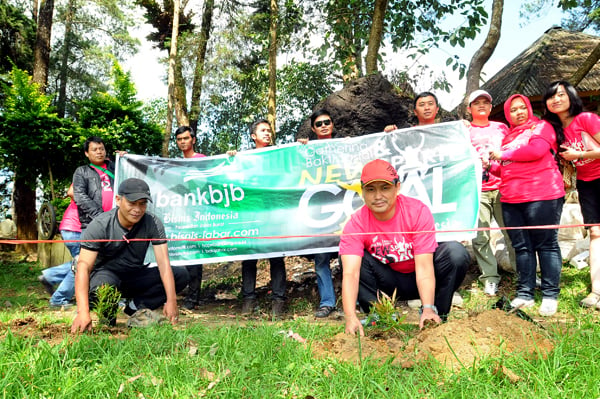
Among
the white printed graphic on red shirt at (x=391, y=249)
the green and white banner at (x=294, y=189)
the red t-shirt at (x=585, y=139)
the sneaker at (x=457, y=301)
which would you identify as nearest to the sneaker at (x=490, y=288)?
the sneaker at (x=457, y=301)

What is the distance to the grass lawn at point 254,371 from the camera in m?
1.88

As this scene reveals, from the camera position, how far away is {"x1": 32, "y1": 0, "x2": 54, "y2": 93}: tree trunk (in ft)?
36.1

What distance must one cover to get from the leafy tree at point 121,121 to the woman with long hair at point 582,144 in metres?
7.68

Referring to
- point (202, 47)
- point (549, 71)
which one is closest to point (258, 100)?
point (202, 47)

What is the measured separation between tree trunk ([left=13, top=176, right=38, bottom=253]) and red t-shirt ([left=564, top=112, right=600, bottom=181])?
38.7 ft

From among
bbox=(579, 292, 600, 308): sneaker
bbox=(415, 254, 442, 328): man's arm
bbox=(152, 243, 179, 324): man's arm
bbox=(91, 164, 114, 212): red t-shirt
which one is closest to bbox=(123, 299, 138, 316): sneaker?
bbox=(152, 243, 179, 324): man's arm

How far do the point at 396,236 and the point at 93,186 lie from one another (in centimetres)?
343

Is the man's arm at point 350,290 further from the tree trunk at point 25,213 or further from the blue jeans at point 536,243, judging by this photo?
the tree trunk at point 25,213

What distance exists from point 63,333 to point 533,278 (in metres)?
3.58

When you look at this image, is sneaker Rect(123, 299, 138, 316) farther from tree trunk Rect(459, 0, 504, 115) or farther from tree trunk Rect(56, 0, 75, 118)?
tree trunk Rect(56, 0, 75, 118)

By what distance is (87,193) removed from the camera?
4.84m

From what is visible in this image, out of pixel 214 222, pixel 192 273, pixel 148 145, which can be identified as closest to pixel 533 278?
pixel 214 222

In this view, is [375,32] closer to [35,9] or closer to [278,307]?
[278,307]

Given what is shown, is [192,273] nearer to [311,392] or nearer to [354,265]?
[354,265]
